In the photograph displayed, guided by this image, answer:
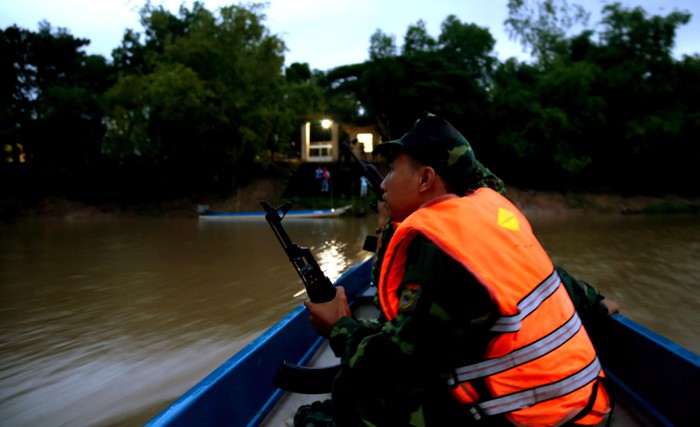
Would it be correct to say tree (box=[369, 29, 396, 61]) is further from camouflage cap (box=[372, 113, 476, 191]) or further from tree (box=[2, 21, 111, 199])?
camouflage cap (box=[372, 113, 476, 191])

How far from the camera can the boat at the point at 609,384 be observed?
1.73 m

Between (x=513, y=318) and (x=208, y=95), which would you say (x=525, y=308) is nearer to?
(x=513, y=318)

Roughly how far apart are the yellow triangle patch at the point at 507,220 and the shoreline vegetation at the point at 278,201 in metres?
20.7

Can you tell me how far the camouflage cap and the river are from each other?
3.08 metres

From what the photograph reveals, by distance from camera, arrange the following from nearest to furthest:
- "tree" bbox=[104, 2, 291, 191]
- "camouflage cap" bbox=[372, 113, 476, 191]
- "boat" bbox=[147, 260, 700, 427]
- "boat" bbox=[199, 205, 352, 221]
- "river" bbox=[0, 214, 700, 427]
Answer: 1. "camouflage cap" bbox=[372, 113, 476, 191]
2. "boat" bbox=[147, 260, 700, 427]
3. "river" bbox=[0, 214, 700, 427]
4. "boat" bbox=[199, 205, 352, 221]
5. "tree" bbox=[104, 2, 291, 191]

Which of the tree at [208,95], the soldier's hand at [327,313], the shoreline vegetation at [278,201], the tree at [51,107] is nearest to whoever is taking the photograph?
the soldier's hand at [327,313]

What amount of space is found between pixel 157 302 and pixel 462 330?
6114 millimetres

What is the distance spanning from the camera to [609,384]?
1784 millimetres

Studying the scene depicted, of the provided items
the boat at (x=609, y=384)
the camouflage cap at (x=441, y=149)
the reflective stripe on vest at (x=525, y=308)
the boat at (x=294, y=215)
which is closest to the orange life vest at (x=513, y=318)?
the reflective stripe on vest at (x=525, y=308)

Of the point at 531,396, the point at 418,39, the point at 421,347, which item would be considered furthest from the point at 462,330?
the point at 418,39

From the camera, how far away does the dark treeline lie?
72.4ft

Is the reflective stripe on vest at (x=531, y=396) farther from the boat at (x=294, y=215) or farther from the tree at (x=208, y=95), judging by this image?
the tree at (x=208, y=95)

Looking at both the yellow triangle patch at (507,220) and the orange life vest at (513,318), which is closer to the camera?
the orange life vest at (513,318)

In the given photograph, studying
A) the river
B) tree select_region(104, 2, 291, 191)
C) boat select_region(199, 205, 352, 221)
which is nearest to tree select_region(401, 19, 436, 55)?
tree select_region(104, 2, 291, 191)
